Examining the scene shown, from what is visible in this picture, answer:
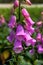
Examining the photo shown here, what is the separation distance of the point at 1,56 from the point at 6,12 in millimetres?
4747

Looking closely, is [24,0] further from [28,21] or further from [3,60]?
[3,60]

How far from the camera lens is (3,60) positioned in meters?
4.52

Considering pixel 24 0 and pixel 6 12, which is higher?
pixel 24 0

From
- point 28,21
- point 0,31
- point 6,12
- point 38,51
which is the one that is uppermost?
point 28,21

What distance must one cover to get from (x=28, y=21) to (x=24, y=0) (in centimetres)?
19

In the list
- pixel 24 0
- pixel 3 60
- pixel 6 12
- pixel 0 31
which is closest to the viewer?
pixel 24 0

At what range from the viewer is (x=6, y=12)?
30.6 ft

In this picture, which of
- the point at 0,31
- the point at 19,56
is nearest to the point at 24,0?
the point at 19,56

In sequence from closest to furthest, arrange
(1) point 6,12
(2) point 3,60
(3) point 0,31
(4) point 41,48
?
(4) point 41,48 → (2) point 3,60 → (3) point 0,31 → (1) point 6,12

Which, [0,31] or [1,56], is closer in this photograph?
[1,56]

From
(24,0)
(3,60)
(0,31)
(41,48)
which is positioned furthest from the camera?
(0,31)

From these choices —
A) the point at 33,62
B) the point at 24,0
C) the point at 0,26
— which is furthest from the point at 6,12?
the point at 24,0

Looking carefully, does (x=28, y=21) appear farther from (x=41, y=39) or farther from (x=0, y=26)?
(x=0, y=26)

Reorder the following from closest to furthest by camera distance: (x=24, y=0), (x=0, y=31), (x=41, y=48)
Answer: (x=24, y=0) < (x=41, y=48) < (x=0, y=31)
